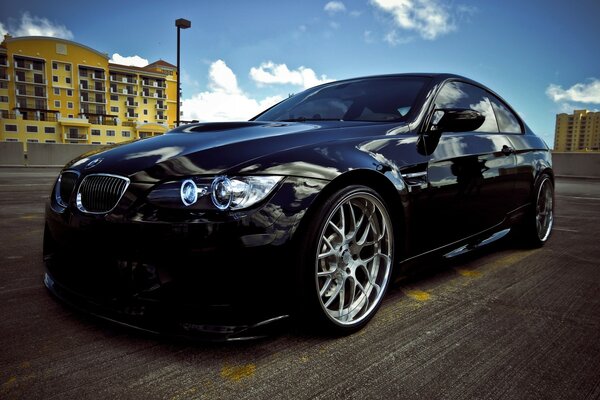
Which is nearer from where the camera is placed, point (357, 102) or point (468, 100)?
point (357, 102)

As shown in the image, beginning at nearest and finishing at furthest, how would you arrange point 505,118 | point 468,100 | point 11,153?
1. point 468,100
2. point 505,118
3. point 11,153

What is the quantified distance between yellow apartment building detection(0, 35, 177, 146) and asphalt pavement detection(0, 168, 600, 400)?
67.8m

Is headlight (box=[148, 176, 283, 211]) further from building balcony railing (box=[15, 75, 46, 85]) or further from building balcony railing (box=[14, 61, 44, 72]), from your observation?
building balcony railing (box=[15, 75, 46, 85])

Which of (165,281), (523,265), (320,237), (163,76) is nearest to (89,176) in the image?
(165,281)

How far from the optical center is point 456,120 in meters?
2.40

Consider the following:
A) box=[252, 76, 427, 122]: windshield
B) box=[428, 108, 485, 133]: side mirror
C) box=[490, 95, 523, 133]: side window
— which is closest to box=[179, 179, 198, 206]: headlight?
box=[252, 76, 427, 122]: windshield

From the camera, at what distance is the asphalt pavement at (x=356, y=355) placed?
4.87 feet

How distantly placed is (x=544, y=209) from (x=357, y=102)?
224cm

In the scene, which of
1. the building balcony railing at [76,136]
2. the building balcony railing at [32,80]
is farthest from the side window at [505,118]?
the building balcony railing at [32,80]

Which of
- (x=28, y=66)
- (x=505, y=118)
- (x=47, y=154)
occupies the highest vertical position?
(x=28, y=66)

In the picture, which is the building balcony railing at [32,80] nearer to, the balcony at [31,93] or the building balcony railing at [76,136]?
the balcony at [31,93]

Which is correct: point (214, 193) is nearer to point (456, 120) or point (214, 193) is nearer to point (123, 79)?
point (456, 120)

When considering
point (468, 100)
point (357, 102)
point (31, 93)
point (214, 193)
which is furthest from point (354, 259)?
point (31, 93)

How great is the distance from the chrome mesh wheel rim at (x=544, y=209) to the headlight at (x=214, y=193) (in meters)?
2.96
